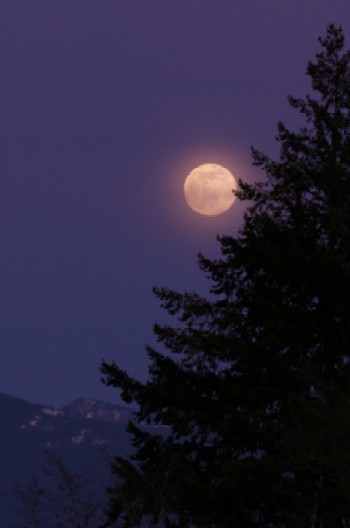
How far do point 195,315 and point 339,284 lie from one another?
4.40 m

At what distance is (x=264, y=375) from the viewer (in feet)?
79.0

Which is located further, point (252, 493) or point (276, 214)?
point (276, 214)

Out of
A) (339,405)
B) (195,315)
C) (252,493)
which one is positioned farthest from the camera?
(195,315)

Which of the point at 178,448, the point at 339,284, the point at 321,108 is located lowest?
the point at 178,448

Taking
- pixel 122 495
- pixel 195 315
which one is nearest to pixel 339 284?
pixel 195 315

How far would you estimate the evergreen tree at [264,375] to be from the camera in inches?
890

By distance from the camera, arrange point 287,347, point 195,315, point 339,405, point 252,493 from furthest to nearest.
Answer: point 195,315 → point 287,347 → point 252,493 → point 339,405

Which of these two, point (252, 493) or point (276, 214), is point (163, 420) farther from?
point (276, 214)

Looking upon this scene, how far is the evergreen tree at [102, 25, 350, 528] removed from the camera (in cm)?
2261

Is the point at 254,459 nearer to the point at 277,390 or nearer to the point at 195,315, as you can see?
the point at 277,390

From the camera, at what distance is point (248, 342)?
2442 cm

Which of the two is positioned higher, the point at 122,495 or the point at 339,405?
the point at 339,405

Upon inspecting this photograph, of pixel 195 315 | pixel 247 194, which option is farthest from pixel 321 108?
pixel 195 315

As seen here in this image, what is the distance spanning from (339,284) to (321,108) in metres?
6.10
